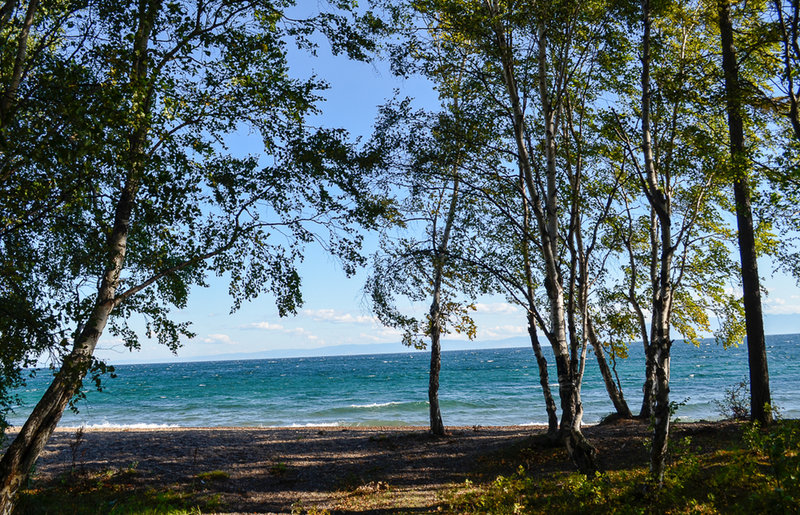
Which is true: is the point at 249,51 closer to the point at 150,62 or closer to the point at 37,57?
the point at 150,62

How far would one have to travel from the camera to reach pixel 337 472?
1217 cm

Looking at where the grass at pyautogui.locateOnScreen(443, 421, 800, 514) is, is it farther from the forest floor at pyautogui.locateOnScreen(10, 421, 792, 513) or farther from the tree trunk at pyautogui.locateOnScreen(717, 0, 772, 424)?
the tree trunk at pyautogui.locateOnScreen(717, 0, 772, 424)

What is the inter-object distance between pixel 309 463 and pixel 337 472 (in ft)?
4.15

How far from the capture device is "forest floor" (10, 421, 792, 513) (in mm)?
8477

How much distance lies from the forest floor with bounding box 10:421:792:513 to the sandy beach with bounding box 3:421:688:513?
0.03 metres

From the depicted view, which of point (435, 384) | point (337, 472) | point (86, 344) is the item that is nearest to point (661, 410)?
point (337, 472)

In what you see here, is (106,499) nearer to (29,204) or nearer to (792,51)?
(29,204)

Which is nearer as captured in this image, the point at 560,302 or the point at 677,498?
the point at 677,498

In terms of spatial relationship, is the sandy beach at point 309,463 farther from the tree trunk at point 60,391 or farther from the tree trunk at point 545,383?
the tree trunk at point 60,391

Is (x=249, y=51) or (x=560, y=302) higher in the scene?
(x=249, y=51)

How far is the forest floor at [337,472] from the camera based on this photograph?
8.48 metres

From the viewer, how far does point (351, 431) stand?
19906mm

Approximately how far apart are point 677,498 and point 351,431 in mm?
14926

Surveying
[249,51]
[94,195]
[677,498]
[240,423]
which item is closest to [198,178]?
[94,195]
